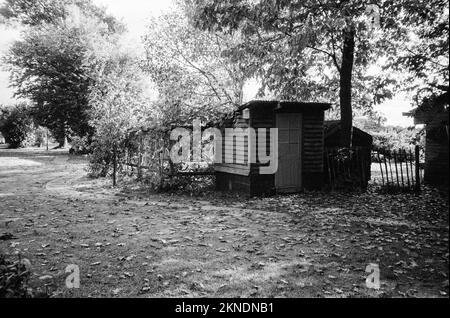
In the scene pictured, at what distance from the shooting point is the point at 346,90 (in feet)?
41.5

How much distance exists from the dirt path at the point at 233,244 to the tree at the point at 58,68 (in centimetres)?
2390

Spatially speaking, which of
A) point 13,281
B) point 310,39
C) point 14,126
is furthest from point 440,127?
point 14,126

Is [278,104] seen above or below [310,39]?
below

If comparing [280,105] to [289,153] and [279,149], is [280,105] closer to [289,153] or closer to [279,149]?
[279,149]

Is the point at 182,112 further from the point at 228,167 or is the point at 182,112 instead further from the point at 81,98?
the point at 81,98

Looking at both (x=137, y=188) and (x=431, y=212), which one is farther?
(x=137, y=188)

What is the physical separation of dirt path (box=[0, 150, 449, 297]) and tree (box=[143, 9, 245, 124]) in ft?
34.8

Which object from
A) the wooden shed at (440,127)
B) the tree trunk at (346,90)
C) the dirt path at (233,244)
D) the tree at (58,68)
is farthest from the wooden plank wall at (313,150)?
the tree at (58,68)

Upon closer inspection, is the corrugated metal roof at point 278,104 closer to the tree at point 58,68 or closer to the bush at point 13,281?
the bush at point 13,281

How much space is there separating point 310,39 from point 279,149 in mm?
3871

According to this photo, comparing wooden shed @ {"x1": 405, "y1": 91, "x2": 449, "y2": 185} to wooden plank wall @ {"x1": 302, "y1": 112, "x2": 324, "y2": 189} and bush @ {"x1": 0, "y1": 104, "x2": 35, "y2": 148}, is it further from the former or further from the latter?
bush @ {"x1": 0, "y1": 104, "x2": 35, "y2": 148}

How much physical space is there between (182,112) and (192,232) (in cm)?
685

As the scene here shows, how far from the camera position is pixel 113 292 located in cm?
439
